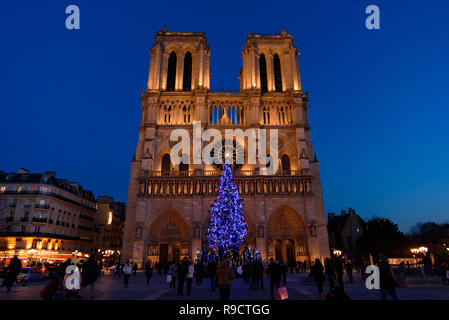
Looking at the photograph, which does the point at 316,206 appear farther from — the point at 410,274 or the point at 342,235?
the point at 342,235

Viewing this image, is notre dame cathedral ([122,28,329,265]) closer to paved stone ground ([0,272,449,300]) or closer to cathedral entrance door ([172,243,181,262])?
cathedral entrance door ([172,243,181,262])

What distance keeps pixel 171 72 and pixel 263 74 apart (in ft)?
38.5

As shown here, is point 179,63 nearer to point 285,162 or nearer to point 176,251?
point 285,162

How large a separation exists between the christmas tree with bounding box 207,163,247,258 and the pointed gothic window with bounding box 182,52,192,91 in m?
17.7

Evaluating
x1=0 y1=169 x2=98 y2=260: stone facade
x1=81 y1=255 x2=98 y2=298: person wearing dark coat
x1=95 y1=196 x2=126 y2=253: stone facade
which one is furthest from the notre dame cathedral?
x1=95 y1=196 x2=126 y2=253: stone facade

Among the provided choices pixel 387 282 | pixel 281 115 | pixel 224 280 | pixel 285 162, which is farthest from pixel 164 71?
pixel 387 282

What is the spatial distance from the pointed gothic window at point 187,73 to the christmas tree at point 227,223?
17.7 m

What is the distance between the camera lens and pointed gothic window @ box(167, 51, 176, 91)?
3577cm

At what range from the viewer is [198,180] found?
2947 centimetres

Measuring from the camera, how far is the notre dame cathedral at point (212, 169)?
28391 mm

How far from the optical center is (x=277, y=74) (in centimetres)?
3688

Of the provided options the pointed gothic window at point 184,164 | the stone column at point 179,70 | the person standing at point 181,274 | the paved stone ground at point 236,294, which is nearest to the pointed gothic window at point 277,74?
the stone column at point 179,70

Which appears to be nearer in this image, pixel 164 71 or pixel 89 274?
pixel 89 274

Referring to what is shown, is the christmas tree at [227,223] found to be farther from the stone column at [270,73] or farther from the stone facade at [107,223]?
the stone facade at [107,223]
